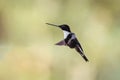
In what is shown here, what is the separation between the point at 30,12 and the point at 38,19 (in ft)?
0.18

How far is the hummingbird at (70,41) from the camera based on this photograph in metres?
1.57

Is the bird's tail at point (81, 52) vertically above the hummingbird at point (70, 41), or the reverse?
the hummingbird at point (70, 41)

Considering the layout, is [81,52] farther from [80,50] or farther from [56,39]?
[56,39]

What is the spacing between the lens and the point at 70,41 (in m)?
1.58

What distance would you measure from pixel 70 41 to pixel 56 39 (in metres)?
0.08

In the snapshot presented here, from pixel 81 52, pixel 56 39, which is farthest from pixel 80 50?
pixel 56 39

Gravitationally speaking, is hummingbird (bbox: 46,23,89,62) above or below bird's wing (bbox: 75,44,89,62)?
above

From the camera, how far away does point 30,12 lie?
61.5 inches

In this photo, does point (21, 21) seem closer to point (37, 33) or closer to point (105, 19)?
point (37, 33)

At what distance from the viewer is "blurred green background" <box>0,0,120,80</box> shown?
154 cm

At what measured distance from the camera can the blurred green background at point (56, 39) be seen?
1.54 m

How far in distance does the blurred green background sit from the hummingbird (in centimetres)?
2

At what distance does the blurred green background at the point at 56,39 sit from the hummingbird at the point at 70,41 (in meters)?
0.02

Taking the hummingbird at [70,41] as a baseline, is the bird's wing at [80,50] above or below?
below
